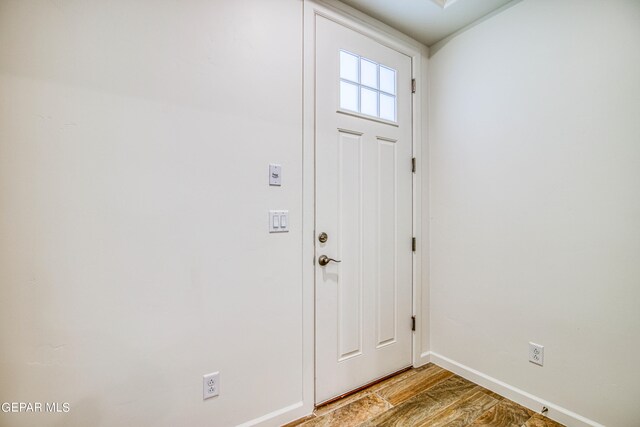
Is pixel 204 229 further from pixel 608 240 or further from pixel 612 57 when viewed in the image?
pixel 612 57

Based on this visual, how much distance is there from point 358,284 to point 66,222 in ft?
5.16

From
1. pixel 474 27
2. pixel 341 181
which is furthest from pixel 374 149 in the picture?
pixel 474 27

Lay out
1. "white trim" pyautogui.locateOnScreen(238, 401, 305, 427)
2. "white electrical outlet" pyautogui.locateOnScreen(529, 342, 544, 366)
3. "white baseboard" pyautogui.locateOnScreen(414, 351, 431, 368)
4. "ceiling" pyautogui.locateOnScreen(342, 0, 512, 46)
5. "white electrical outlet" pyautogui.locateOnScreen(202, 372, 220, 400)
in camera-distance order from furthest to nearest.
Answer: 1. "white baseboard" pyautogui.locateOnScreen(414, 351, 431, 368)
2. "ceiling" pyautogui.locateOnScreen(342, 0, 512, 46)
3. "white electrical outlet" pyautogui.locateOnScreen(529, 342, 544, 366)
4. "white trim" pyautogui.locateOnScreen(238, 401, 305, 427)
5. "white electrical outlet" pyautogui.locateOnScreen(202, 372, 220, 400)

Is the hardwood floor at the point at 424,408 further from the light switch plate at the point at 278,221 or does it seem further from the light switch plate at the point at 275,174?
the light switch plate at the point at 275,174

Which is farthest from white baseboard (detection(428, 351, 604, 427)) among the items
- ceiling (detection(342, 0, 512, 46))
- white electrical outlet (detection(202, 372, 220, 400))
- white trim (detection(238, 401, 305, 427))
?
ceiling (detection(342, 0, 512, 46))

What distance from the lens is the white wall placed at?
3.57 feet

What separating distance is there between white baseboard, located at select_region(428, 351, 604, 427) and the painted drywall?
0.03 m

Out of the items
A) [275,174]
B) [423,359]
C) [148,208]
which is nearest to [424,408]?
[423,359]

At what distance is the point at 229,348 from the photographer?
1.47m

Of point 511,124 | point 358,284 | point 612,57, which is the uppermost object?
point 612,57

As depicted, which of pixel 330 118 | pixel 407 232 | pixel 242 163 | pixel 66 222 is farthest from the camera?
pixel 407 232

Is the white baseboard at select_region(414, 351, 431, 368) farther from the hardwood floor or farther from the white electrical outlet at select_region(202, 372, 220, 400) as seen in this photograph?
the white electrical outlet at select_region(202, 372, 220, 400)

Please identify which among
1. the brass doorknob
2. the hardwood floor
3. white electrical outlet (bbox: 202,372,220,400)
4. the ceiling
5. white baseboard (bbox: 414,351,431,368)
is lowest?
the hardwood floor

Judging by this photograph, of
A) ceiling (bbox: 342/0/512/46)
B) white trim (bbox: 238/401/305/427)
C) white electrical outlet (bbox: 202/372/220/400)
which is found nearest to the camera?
white electrical outlet (bbox: 202/372/220/400)
